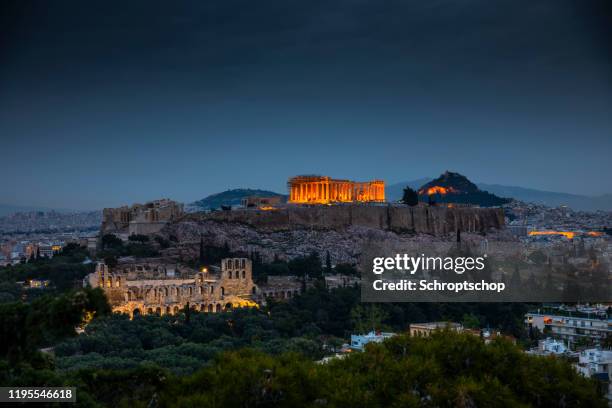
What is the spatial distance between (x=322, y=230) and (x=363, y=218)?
3288 mm

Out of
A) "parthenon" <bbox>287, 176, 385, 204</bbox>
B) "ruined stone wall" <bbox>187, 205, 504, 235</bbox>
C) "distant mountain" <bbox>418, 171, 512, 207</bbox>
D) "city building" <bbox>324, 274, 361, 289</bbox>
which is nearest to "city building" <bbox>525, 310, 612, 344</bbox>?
"city building" <bbox>324, 274, 361, 289</bbox>

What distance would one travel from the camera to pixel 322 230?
46.5 meters

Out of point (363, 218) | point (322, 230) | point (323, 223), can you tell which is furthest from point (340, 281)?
point (363, 218)

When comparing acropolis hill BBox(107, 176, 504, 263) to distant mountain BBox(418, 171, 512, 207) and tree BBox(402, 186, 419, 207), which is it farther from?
distant mountain BBox(418, 171, 512, 207)

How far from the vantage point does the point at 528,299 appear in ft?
105

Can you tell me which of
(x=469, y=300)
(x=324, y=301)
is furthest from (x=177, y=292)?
(x=469, y=300)

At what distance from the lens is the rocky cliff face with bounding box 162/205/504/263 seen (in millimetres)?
41250

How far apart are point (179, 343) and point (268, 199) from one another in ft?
104

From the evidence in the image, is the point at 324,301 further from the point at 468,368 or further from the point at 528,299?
the point at 468,368

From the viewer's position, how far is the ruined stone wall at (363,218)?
45281 millimetres

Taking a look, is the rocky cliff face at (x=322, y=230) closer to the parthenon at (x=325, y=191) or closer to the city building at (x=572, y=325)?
the parthenon at (x=325, y=191)

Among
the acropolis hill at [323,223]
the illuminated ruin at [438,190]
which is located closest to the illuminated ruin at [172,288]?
the acropolis hill at [323,223]

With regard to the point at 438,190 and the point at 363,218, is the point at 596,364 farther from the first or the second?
the point at 438,190

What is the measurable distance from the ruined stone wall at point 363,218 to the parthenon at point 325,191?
354 centimetres
